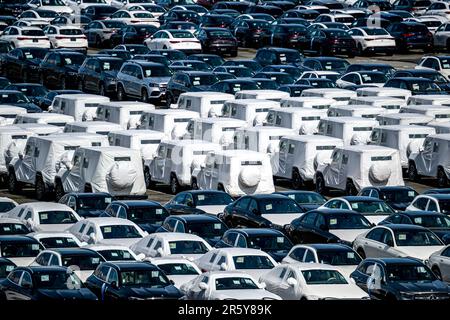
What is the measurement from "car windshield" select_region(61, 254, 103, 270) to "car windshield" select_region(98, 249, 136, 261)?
0.70 m

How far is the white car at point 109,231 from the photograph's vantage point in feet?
107

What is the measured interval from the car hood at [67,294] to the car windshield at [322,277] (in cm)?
405

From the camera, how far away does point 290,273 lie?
2778 cm

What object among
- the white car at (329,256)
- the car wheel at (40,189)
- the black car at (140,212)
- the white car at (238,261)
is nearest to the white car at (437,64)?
the car wheel at (40,189)

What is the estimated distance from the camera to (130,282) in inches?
1074

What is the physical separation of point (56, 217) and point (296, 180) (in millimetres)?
10413

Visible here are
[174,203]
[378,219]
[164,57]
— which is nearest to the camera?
[378,219]

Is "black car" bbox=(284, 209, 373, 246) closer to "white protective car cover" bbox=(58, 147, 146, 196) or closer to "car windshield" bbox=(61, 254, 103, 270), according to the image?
"car windshield" bbox=(61, 254, 103, 270)

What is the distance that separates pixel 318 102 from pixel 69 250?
71.8 ft

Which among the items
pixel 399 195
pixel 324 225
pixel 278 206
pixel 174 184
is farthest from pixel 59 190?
pixel 324 225

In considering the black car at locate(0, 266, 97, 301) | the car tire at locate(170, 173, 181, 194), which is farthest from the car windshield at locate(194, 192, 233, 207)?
the black car at locate(0, 266, 97, 301)

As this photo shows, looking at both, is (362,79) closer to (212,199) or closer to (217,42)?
(217,42)
